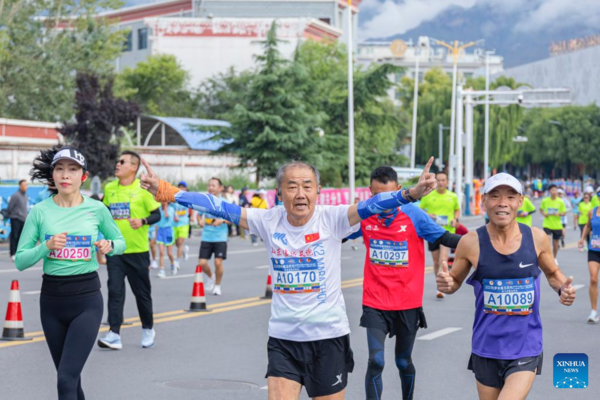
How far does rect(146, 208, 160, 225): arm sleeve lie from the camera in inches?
412

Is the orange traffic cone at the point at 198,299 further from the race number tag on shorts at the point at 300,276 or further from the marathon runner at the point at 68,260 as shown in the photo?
the race number tag on shorts at the point at 300,276

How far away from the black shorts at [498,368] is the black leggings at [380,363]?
1733 mm

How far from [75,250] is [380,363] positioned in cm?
234

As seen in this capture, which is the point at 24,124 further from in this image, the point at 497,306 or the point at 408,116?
the point at 408,116

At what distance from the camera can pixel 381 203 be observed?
18.0 feet

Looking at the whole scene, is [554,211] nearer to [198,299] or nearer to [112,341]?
[198,299]

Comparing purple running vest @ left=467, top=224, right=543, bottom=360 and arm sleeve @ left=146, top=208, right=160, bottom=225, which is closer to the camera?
purple running vest @ left=467, top=224, right=543, bottom=360

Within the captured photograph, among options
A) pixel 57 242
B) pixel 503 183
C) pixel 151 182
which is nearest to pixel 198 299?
pixel 57 242

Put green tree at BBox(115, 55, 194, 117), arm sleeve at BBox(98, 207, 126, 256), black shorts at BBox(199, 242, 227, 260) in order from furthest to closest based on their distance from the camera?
green tree at BBox(115, 55, 194, 117) → black shorts at BBox(199, 242, 227, 260) → arm sleeve at BBox(98, 207, 126, 256)

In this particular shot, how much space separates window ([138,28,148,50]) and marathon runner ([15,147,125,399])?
3246 inches

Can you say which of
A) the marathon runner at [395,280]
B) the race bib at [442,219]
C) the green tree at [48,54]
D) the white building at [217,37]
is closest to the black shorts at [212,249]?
the race bib at [442,219]

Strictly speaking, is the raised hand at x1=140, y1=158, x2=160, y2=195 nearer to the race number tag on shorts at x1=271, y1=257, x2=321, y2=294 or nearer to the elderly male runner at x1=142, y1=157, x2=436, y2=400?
the elderly male runner at x1=142, y1=157, x2=436, y2=400

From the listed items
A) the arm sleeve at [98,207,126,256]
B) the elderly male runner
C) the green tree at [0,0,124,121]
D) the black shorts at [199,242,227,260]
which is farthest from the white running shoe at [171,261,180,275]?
the green tree at [0,0,124,121]

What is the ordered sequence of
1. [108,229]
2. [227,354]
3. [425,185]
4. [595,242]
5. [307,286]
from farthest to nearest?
[595,242]
[227,354]
[108,229]
[307,286]
[425,185]
